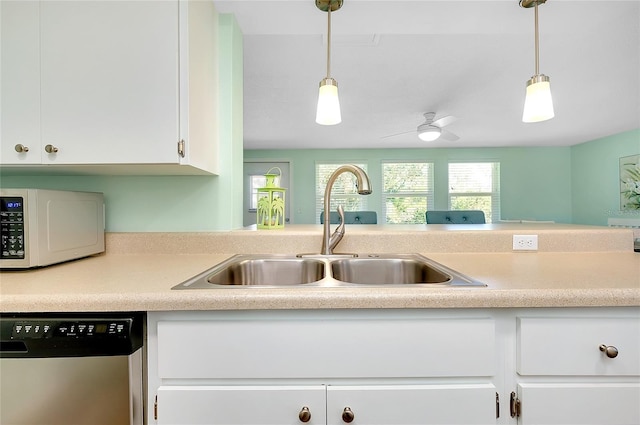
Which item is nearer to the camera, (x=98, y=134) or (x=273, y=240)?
(x=98, y=134)

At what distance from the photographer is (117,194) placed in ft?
4.67

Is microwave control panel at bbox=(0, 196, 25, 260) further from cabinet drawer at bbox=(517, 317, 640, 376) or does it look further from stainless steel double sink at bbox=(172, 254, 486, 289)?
cabinet drawer at bbox=(517, 317, 640, 376)

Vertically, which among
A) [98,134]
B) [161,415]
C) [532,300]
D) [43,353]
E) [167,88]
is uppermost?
[167,88]

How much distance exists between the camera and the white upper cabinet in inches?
41.1

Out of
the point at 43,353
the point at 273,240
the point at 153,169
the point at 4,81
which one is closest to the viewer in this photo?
the point at 43,353

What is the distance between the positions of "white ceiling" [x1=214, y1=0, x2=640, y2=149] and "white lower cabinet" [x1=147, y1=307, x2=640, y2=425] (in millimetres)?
1349

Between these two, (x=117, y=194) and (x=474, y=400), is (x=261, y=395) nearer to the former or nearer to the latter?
(x=474, y=400)

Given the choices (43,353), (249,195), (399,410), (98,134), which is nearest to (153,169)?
(98,134)

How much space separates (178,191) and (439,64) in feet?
7.21

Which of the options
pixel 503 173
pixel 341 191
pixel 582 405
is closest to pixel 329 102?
pixel 582 405

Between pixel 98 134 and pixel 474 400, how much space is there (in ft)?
4.51

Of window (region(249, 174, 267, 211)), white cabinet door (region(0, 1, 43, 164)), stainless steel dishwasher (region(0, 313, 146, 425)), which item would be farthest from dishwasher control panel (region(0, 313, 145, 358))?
window (region(249, 174, 267, 211))

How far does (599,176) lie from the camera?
16.9 ft

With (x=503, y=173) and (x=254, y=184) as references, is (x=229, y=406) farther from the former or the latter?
(x=503, y=173)
